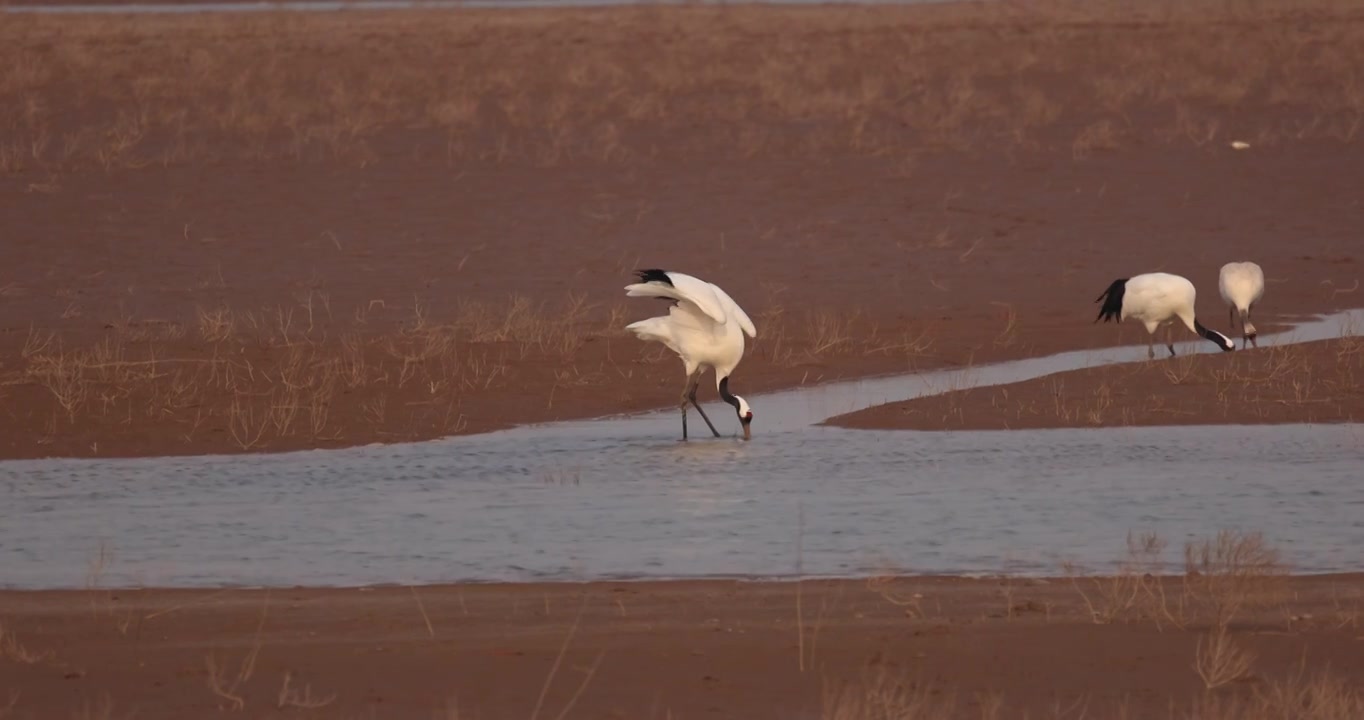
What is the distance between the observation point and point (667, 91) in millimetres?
26266

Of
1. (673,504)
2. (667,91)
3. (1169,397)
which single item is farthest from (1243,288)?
(667,91)

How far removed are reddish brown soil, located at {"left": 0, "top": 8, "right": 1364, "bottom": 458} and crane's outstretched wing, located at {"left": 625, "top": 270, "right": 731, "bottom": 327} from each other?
1163 mm

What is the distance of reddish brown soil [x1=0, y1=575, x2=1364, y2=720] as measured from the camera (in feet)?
18.5

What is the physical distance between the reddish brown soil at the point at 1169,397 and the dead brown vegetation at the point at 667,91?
9023 millimetres

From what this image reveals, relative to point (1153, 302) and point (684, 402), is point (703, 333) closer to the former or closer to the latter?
point (684, 402)

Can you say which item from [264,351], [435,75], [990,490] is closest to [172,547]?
[990,490]

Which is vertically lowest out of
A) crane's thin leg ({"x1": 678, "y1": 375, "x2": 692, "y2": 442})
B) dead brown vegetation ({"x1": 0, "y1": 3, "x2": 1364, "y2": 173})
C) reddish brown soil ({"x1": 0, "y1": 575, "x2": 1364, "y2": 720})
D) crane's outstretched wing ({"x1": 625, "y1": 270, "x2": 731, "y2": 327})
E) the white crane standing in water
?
reddish brown soil ({"x1": 0, "y1": 575, "x2": 1364, "y2": 720})

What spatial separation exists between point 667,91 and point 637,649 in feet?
67.2

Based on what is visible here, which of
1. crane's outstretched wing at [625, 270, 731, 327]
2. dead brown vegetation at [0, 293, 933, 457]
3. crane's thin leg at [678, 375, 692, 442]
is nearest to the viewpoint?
crane's outstretched wing at [625, 270, 731, 327]

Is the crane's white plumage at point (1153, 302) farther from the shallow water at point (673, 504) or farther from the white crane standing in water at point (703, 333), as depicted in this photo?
the white crane standing in water at point (703, 333)

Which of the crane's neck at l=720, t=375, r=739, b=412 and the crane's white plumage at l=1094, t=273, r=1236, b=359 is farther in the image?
the crane's white plumage at l=1094, t=273, r=1236, b=359

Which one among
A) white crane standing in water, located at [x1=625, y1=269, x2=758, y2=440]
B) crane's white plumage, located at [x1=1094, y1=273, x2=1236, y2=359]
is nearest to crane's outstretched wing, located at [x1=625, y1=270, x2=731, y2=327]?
white crane standing in water, located at [x1=625, y1=269, x2=758, y2=440]

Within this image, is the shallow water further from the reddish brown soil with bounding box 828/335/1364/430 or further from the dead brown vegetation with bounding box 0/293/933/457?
the dead brown vegetation with bounding box 0/293/933/457

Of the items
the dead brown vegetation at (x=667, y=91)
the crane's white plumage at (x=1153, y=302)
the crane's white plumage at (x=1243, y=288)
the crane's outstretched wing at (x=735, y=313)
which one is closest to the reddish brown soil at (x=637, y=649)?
the crane's outstretched wing at (x=735, y=313)
